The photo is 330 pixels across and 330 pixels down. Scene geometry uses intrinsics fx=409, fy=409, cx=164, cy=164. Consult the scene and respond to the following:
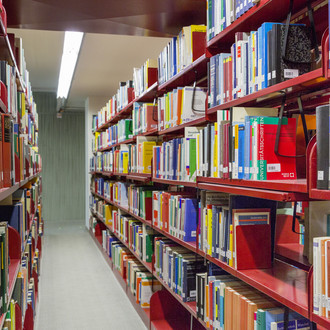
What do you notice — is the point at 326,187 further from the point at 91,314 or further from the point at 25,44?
the point at 25,44

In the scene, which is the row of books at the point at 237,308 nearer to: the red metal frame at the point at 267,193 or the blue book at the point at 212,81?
the red metal frame at the point at 267,193

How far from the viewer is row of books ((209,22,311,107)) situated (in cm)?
179

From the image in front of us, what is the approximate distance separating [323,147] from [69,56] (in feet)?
16.8

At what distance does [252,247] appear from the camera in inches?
82.9

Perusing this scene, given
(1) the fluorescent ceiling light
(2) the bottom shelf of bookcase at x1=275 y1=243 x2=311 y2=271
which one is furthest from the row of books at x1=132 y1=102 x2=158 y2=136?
(2) the bottom shelf of bookcase at x1=275 y1=243 x2=311 y2=271

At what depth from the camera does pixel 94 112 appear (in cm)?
949

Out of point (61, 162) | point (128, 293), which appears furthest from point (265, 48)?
point (61, 162)

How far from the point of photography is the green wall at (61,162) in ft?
36.7

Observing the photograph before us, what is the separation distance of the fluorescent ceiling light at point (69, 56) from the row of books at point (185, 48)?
1.95 meters

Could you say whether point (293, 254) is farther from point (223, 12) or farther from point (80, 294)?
point (80, 294)

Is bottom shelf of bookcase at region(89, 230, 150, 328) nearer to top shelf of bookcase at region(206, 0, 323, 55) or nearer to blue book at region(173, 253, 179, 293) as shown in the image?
blue book at region(173, 253, 179, 293)

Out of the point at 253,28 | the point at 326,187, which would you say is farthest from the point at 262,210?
the point at 253,28

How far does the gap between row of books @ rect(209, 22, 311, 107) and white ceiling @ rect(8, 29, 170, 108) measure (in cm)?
350

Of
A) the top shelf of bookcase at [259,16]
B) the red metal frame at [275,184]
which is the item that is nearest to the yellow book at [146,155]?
the top shelf of bookcase at [259,16]
